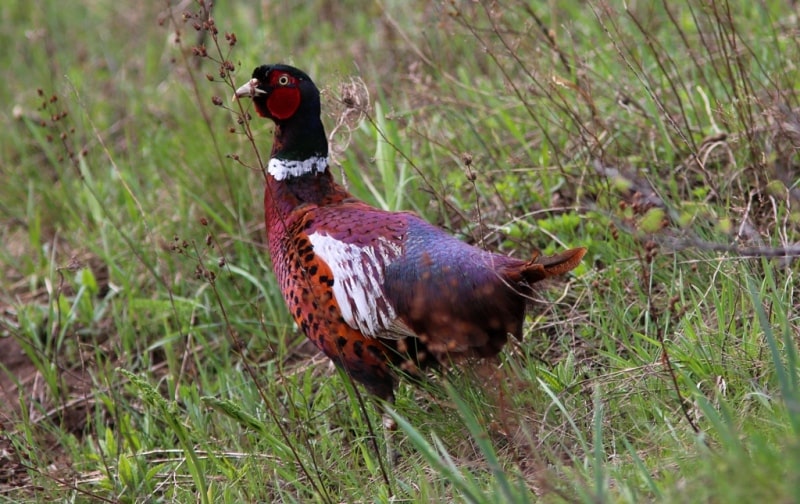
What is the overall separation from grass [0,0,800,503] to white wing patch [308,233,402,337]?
0.95ft

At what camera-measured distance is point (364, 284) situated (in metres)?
3.25

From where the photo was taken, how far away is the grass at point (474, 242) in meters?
2.90

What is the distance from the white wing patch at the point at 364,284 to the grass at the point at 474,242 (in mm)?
290

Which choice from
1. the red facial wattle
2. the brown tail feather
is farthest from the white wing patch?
the red facial wattle

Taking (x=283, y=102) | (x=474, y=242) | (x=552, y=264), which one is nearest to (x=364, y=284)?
(x=552, y=264)

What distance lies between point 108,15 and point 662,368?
19.8 feet

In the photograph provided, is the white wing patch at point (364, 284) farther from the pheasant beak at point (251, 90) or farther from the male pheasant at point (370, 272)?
the pheasant beak at point (251, 90)

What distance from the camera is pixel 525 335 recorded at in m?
3.79

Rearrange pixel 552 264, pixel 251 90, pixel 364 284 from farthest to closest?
pixel 251 90 < pixel 364 284 < pixel 552 264

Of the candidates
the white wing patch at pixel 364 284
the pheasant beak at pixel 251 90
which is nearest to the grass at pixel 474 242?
the pheasant beak at pixel 251 90

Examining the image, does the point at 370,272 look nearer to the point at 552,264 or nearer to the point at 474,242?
the point at 552,264

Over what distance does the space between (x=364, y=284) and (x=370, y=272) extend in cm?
4

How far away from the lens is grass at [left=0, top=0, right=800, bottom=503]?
290 cm

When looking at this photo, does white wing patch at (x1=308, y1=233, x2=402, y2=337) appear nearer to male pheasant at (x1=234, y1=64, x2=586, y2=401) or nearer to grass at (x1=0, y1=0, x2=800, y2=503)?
male pheasant at (x1=234, y1=64, x2=586, y2=401)
